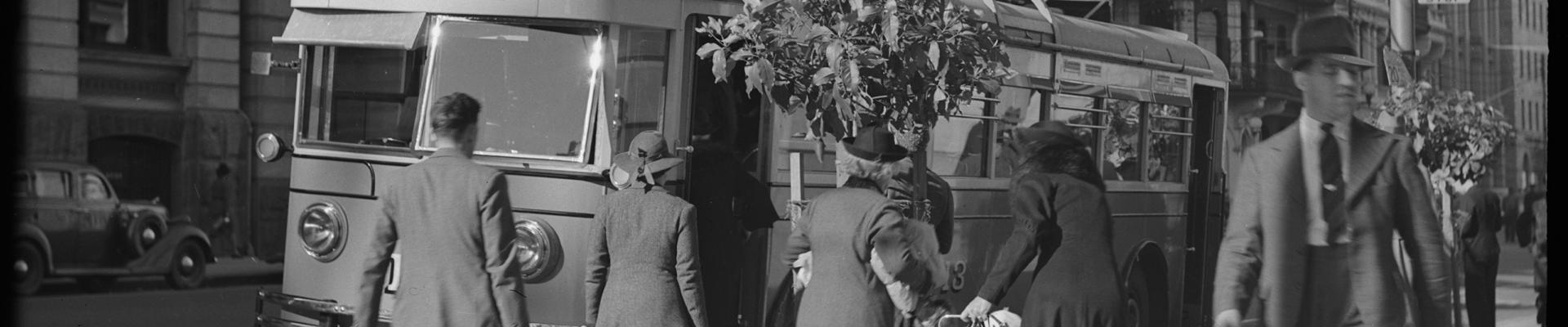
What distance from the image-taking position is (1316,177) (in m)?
6.18

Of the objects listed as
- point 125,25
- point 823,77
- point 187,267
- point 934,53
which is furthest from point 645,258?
point 125,25

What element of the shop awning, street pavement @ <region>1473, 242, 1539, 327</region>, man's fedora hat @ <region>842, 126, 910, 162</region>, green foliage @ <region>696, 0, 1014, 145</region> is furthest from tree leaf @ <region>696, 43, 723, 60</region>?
street pavement @ <region>1473, 242, 1539, 327</region>

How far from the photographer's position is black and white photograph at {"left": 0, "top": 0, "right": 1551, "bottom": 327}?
6277mm

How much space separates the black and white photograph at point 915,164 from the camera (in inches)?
247

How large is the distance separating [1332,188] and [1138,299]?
1764 mm

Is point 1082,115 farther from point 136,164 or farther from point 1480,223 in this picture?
point 136,164

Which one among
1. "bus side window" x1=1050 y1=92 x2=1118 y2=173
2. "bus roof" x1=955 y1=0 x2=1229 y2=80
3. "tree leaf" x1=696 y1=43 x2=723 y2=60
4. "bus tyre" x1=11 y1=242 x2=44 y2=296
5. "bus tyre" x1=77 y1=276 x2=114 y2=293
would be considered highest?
"bus roof" x1=955 y1=0 x2=1229 y2=80

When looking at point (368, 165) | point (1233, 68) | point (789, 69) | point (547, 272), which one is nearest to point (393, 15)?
point (368, 165)

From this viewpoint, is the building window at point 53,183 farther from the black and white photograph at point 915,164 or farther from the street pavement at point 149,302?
the black and white photograph at point 915,164

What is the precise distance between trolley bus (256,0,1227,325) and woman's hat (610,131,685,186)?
0.36 m

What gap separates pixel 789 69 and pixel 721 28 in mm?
418

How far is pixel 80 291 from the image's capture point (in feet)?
51.6

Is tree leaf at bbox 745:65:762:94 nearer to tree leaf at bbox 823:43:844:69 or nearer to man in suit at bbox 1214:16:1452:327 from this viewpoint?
tree leaf at bbox 823:43:844:69

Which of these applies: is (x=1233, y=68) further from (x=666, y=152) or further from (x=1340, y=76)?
(x=666, y=152)
